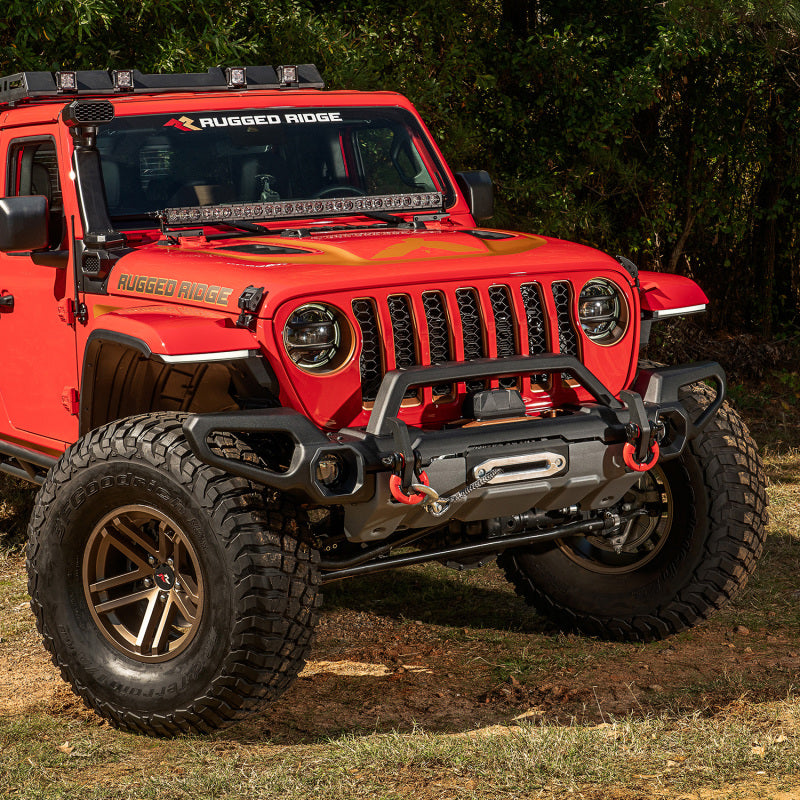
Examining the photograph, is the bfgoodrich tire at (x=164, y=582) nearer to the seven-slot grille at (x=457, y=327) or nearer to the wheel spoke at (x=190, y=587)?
the wheel spoke at (x=190, y=587)

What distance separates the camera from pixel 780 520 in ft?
22.4

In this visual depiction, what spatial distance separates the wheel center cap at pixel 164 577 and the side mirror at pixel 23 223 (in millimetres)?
1394

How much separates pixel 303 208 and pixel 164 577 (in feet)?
5.66

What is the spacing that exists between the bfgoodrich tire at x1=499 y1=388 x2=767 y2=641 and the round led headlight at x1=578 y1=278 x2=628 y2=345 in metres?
0.47

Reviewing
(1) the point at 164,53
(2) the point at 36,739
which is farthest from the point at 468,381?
(1) the point at 164,53

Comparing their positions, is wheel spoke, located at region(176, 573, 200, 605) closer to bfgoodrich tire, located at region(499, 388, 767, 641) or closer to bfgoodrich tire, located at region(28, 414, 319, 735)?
bfgoodrich tire, located at region(28, 414, 319, 735)

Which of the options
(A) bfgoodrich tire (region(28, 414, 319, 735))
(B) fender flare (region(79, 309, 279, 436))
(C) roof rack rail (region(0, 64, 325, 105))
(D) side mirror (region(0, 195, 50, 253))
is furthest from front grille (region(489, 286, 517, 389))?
(C) roof rack rail (region(0, 64, 325, 105))

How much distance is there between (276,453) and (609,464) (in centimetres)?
108

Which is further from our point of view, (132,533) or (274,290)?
(132,533)

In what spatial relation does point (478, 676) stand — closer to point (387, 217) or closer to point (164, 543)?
point (164, 543)

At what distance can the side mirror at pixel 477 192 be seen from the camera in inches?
218

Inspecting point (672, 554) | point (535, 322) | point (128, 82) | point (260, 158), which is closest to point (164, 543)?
point (535, 322)

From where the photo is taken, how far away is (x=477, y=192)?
5547 mm

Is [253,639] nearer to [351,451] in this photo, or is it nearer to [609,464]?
[351,451]
